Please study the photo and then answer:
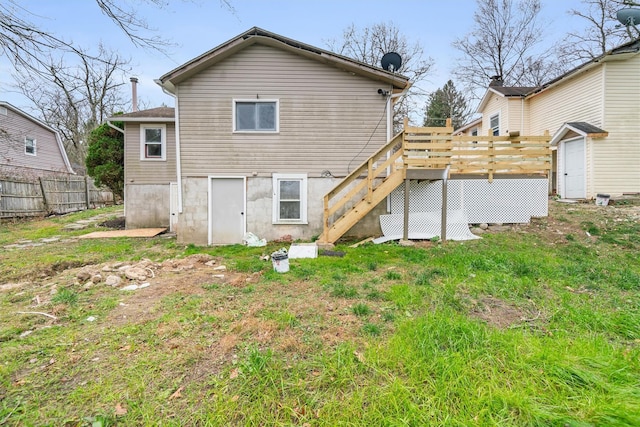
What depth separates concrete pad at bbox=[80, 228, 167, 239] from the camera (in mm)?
9828

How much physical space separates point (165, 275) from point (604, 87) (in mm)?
15878

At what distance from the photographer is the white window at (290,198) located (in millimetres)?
8609

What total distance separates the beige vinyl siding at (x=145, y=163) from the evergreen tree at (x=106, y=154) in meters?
1.40

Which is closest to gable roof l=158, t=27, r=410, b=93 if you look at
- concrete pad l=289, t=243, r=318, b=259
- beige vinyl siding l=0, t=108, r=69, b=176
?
concrete pad l=289, t=243, r=318, b=259

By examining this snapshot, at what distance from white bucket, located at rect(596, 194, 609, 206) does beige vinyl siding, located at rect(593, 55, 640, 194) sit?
0.68m

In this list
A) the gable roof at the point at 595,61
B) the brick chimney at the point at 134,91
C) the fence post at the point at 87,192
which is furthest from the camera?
the fence post at the point at 87,192

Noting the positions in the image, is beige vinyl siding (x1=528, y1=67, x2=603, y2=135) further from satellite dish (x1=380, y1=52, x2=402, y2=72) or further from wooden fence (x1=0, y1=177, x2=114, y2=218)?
wooden fence (x1=0, y1=177, x2=114, y2=218)

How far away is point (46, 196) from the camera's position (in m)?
14.8

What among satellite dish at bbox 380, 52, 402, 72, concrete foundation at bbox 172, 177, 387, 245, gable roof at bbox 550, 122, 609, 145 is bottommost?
concrete foundation at bbox 172, 177, 387, 245

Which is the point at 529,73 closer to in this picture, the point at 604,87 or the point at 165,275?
the point at 604,87

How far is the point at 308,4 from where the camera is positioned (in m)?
9.45

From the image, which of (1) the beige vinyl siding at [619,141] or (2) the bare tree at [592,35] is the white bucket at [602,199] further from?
(2) the bare tree at [592,35]

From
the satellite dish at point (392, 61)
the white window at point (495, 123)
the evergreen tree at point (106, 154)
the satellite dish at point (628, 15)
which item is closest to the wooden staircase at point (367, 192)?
the satellite dish at point (392, 61)

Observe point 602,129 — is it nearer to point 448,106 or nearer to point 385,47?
point 385,47
